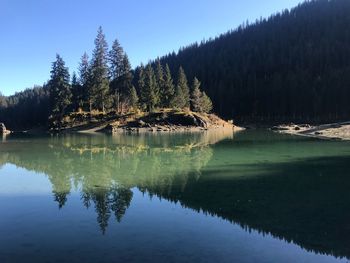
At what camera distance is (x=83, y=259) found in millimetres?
12727

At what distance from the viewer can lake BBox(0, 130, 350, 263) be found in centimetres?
1352

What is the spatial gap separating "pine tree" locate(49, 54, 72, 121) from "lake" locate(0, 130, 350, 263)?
84610 mm

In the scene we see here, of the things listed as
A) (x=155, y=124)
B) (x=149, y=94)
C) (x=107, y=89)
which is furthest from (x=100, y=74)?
(x=155, y=124)

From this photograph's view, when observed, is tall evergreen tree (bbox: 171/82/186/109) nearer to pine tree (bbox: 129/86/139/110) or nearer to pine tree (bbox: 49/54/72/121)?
pine tree (bbox: 129/86/139/110)

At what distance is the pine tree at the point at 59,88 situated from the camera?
11644 cm

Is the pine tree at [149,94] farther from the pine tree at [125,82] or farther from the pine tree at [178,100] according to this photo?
the pine tree at [178,100]

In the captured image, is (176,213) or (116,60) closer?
(176,213)

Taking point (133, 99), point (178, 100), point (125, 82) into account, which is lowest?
point (178, 100)

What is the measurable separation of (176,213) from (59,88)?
104 meters

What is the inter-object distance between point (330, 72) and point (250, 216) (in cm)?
17525

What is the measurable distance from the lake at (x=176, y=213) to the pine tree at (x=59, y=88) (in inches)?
3331

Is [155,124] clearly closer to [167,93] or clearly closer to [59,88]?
[167,93]

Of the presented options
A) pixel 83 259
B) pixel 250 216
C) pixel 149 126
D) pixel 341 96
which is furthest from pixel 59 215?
pixel 341 96

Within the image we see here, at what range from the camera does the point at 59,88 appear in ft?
384
